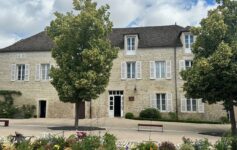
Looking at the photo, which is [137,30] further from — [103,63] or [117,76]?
[103,63]

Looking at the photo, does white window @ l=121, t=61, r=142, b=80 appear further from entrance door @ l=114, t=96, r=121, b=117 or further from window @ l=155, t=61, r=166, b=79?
entrance door @ l=114, t=96, r=121, b=117

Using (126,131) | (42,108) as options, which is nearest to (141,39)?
(42,108)

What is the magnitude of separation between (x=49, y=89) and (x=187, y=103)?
13021 millimetres

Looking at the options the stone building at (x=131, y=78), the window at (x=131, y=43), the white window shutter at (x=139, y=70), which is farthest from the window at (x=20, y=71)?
the white window shutter at (x=139, y=70)

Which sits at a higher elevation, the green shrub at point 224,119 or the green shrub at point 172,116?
the green shrub at point 172,116

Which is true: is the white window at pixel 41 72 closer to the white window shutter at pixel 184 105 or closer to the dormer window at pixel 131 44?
the dormer window at pixel 131 44

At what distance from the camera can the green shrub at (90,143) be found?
6933mm

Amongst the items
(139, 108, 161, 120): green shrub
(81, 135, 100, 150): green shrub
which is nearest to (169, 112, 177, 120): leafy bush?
(139, 108, 161, 120): green shrub

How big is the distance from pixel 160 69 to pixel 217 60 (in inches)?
480

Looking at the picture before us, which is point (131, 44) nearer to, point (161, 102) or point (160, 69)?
point (160, 69)

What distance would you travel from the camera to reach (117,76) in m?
27.5

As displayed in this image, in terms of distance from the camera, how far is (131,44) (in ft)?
90.8

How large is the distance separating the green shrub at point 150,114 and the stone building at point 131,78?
0.78 meters

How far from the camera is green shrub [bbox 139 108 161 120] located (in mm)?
25438
